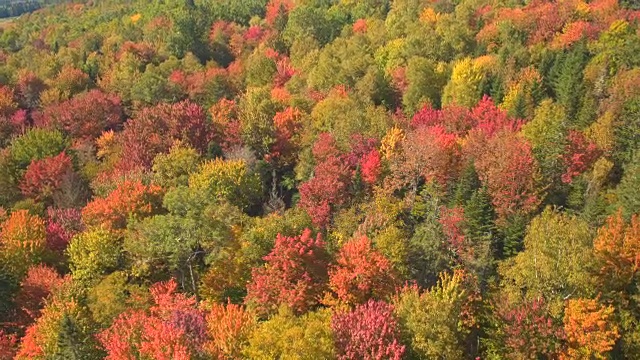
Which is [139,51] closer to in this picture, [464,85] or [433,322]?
[464,85]

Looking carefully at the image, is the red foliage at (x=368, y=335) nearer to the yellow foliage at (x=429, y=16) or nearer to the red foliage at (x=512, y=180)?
the red foliage at (x=512, y=180)

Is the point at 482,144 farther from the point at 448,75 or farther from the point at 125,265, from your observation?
the point at 125,265

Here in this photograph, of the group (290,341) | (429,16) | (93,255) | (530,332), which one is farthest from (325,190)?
(429,16)

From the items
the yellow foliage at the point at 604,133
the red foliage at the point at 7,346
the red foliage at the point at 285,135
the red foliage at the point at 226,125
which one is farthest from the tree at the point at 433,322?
the red foliage at the point at 226,125

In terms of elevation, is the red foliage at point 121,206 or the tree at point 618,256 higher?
the red foliage at point 121,206

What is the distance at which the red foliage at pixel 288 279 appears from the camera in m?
39.2

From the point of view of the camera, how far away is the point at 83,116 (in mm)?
78312

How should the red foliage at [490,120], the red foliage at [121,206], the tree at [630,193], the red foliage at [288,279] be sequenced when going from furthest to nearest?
the red foliage at [490,120] → the red foliage at [121,206] → the tree at [630,193] → the red foliage at [288,279]

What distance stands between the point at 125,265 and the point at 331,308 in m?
18.9

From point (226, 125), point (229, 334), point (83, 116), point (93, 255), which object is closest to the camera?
point (229, 334)

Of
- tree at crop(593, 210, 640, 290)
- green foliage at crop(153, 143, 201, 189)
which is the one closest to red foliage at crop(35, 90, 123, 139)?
green foliage at crop(153, 143, 201, 189)

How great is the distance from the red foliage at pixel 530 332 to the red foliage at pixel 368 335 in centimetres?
783

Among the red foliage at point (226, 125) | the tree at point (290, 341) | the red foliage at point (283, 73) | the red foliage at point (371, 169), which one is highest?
the tree at point (290, 341)

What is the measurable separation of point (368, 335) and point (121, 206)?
28.8 m
